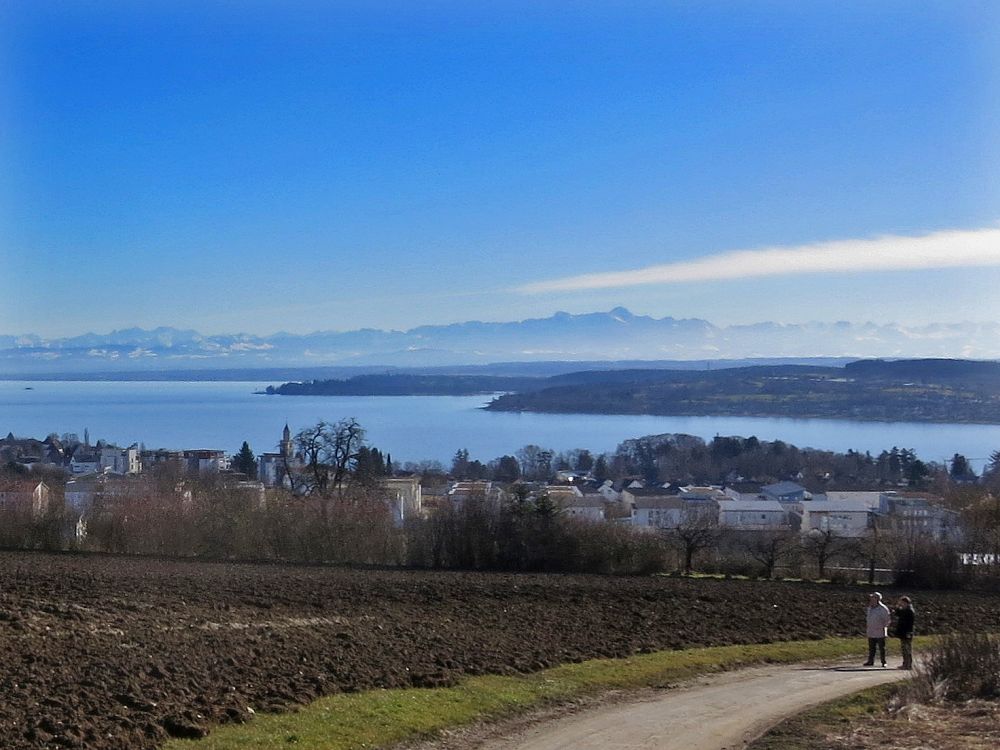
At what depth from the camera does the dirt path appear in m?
10.9

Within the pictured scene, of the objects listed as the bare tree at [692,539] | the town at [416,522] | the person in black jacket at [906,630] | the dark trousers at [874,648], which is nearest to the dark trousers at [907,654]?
the person in black jacket at [906,630]

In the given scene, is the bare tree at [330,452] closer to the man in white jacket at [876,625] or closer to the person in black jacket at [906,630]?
the man in white jacket at [876,625]

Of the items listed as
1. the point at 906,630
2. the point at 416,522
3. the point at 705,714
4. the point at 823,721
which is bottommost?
the point at 416,522

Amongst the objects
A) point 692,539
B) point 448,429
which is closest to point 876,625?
point 692,539

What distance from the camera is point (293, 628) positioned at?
50.1ft

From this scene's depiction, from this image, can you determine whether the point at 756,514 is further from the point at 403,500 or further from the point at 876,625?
the point at 876,625

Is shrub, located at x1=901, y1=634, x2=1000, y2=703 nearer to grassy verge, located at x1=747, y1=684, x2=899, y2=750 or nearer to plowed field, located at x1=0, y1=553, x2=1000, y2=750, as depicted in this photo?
grassy verge, located at x1=747, y1=684, x2=899, y2=750

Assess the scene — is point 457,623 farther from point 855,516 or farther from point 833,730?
point 855,516

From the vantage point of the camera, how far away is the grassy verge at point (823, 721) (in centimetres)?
1075

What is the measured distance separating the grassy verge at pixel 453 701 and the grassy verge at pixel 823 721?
2.39 meters

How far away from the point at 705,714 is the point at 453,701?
2.89 m

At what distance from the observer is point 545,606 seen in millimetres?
20219

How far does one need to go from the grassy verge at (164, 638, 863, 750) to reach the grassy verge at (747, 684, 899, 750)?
93.9 inches

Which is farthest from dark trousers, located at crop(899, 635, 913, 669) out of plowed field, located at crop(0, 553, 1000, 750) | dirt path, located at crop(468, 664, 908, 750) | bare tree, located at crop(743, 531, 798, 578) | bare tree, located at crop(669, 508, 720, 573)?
bare tree, located at crop(669, 508, 720, 573)
